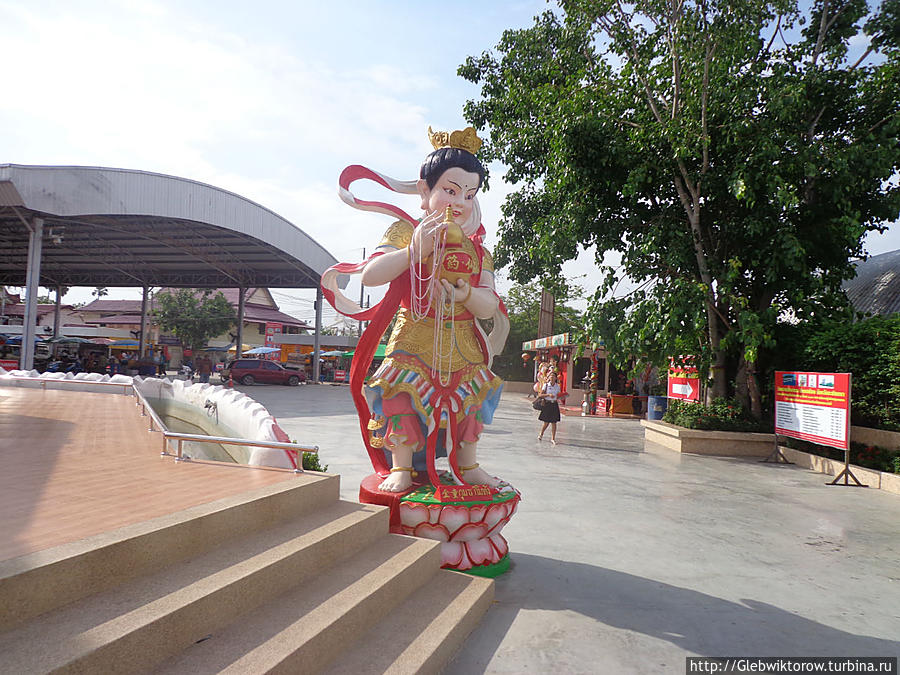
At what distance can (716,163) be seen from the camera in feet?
33.1

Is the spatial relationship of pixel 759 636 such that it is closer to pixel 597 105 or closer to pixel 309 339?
pixel 597 105

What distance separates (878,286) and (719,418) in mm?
8247

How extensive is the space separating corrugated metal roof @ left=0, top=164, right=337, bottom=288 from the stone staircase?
1461cm

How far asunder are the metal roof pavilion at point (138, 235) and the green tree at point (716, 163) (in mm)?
10695

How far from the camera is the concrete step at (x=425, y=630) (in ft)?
7.93

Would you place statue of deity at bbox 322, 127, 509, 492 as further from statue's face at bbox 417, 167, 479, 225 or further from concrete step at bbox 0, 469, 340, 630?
concrete step at bbox 0, 469, 340, 630

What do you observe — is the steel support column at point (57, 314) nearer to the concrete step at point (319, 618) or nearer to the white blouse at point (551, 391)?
the white blouse at point (551, 391)

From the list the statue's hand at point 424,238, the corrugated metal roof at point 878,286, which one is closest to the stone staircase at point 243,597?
the statue's hand at point 424,238

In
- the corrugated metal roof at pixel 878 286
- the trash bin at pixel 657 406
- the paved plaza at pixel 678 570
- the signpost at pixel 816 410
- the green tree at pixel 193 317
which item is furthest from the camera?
the green tree at pixel 193 317

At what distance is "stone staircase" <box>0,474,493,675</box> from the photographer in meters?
1.91

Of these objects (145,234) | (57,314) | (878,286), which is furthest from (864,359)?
(57,314)

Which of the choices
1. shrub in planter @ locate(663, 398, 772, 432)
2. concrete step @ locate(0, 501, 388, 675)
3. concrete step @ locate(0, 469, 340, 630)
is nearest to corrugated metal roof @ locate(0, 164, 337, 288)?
concrete step @ locate(0, 469, 340, 630)

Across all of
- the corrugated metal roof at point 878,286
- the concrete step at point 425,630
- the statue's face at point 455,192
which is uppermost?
the corrugated metal roof at point 878,286

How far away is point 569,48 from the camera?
37.8 ft
